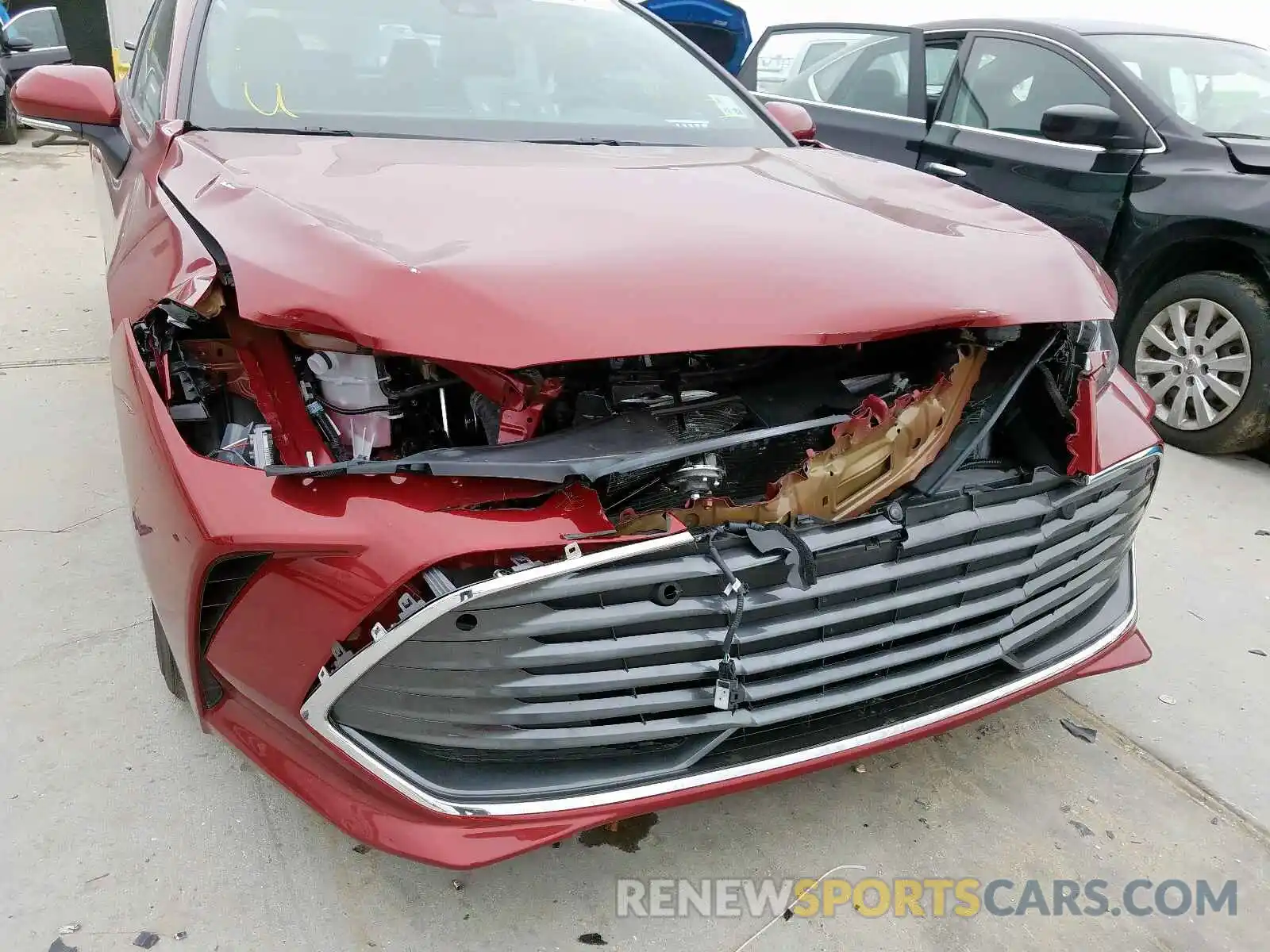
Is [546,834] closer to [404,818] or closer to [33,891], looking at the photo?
[404,818]

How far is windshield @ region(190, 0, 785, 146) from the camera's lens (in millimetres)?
2170

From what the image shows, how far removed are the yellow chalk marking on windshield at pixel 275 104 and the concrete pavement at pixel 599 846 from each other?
4.20 ft

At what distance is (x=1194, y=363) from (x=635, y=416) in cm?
307

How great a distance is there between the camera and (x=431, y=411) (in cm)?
158

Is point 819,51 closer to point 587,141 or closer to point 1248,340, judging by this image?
point 1248,340

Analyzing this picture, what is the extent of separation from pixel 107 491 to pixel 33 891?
165cm

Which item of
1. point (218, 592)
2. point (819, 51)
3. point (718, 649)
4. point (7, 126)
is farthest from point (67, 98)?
point (7, 126)

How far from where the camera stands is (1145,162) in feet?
12.2

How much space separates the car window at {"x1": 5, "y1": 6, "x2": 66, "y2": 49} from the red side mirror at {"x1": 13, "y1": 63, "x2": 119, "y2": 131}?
6542 millimetres

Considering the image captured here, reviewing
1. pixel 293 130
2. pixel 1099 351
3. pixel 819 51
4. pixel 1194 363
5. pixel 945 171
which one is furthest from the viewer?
pixel 819 51

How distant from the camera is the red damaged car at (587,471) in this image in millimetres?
1288

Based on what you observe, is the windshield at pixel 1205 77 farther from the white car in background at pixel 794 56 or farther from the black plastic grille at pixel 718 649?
the black plastic grille at pixel 718 649

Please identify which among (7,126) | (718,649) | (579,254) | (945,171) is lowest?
(7,126)

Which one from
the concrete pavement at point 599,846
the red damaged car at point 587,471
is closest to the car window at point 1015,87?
the concrete pavement at point 599,846
